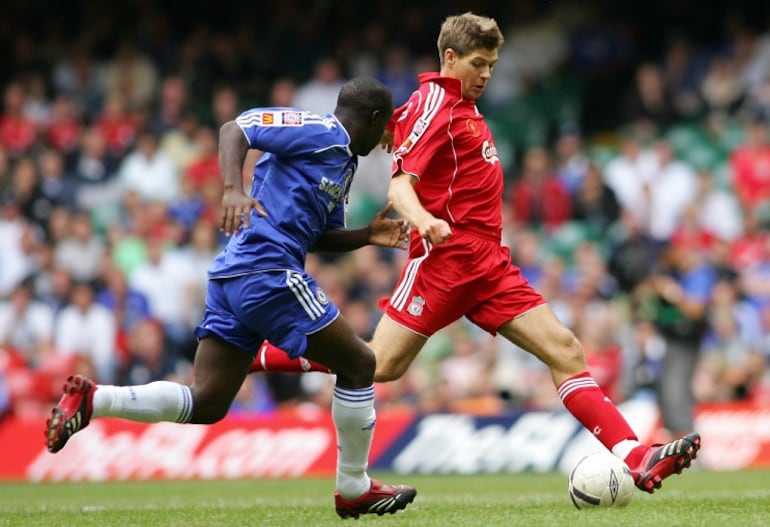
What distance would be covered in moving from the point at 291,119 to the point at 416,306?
5.15 feet

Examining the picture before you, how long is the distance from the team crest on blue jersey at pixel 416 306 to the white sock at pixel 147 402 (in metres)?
1.39

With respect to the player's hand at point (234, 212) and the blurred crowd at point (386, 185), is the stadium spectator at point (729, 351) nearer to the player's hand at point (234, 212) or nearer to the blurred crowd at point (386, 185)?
the blurred crowd at point (386, 185)

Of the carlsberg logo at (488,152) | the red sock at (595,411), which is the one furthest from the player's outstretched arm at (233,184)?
the red sock at (595,411)

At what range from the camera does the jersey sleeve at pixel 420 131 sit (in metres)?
7.50

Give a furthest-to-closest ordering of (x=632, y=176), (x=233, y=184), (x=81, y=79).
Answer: (x=81, y=79)
(x=632, y=176)
(x=233, y=184)

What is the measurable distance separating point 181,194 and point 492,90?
4.47m

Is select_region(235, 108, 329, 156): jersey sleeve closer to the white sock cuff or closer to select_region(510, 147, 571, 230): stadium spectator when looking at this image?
the white sock cuff

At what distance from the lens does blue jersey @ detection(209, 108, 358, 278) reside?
670cm

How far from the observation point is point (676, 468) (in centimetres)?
708

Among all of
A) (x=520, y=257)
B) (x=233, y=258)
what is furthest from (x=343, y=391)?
(x=520, y=257)

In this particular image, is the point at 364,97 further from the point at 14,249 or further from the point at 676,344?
the point at 14,249

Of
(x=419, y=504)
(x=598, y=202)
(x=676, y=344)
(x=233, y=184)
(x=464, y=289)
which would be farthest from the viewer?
(x=598, y=202)

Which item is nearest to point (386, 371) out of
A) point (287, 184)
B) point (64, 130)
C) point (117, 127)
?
point (287, 184)

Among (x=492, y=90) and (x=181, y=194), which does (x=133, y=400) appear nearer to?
(x=181, y=194)
